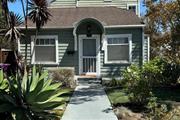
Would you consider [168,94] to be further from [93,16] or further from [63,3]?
[63,3]

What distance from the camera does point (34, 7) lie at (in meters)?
21.7

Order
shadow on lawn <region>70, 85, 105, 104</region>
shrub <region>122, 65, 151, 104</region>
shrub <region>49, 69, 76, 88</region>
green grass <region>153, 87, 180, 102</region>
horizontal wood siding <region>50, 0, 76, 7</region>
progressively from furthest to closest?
horizontal wood siding <region>50, 0, 76, 7</region>
shrub <region>49, 69, 76, 88</region>
green grass <region>153, 87, 180, 102</region>
shadow on lawn <region>70, 85, 105, 104</region>
shrub <region>122, 65, 151, 104</region>

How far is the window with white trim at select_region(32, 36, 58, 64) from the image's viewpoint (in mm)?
22281

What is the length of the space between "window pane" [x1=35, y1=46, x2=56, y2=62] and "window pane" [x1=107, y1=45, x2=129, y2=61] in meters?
3.09

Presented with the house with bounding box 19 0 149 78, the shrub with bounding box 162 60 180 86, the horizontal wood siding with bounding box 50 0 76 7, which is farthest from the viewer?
the horizontal wood siding with bounding box 50 0 76 7

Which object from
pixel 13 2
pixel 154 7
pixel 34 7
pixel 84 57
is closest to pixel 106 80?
pixel 84 57

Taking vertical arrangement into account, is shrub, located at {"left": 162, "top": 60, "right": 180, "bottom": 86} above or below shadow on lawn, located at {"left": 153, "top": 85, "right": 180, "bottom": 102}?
above

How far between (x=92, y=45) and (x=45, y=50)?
103 inches

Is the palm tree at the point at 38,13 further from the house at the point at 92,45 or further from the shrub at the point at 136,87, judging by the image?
the shrub at the point at 136,87

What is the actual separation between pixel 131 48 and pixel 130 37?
0.59m

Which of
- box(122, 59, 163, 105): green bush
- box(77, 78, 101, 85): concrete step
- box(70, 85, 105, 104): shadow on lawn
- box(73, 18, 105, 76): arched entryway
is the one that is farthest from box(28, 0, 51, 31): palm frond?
box(122, 59, 163, 105): green bush

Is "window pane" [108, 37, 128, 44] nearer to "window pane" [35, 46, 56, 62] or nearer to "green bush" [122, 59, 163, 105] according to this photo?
"window pane" [35, 46, 56, 62]

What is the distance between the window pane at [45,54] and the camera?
22328 mm

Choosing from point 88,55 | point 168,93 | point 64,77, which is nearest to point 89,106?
point 168,93
